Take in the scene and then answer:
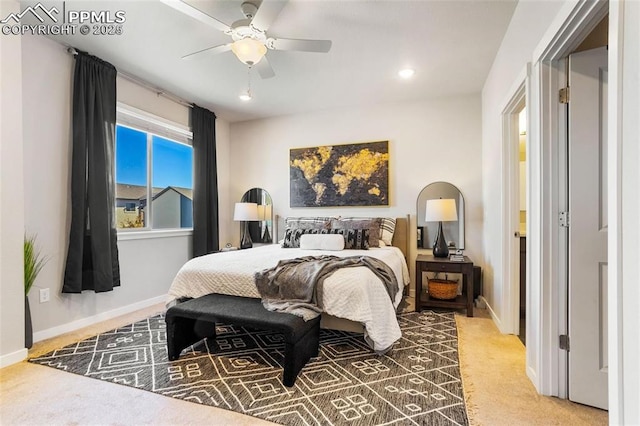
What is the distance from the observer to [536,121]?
6.06 feet

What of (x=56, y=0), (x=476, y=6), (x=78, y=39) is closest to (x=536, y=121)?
(x=476, y=6)

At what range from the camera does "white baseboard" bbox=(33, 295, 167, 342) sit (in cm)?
267

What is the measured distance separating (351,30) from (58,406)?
3169 mm

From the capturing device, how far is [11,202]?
223 centimetres

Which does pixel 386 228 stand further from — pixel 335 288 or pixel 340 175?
pixel 335 288

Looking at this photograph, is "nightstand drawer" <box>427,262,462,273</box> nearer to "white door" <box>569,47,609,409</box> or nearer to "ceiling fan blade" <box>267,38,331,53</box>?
"white door" <box>569,47,609,409</box>

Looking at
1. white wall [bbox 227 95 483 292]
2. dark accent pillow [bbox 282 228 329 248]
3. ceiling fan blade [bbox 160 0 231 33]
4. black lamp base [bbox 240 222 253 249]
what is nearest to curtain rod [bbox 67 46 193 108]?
white wall [bbox 227 95 483 292]

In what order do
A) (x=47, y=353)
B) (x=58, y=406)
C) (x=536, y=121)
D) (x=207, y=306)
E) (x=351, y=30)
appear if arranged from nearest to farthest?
(x=58, y=406), (x=536, y=121), (x=207, y=306), (x=47, y=353), (x=351, y=30)

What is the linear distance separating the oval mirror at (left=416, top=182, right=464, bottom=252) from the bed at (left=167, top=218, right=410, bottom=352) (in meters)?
1.18

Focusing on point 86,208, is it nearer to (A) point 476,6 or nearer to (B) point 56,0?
(B) point 56,0

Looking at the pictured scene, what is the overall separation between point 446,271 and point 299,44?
2597mm

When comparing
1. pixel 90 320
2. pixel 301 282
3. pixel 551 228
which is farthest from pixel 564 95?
pixel 90 320

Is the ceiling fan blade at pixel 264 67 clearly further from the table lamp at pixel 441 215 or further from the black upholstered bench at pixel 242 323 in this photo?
the table lamp at pixel 441 215

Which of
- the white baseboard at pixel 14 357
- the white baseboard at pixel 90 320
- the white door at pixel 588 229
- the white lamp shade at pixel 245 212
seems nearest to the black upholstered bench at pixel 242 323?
the white baseboard at pixel 14 357
